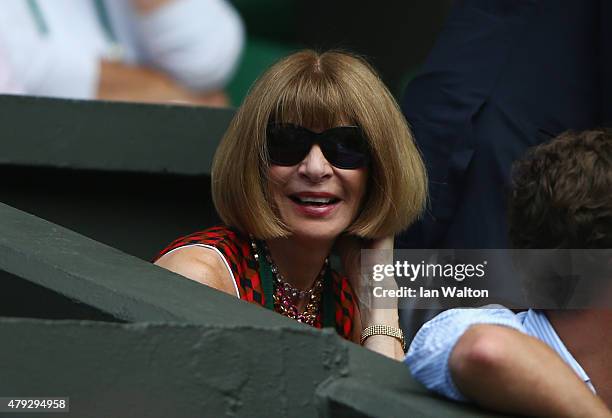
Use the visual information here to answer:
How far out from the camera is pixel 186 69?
16.3ft

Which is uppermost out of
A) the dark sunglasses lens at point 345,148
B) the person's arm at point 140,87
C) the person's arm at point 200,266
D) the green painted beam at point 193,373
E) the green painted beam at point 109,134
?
the person's arm at point 140,87

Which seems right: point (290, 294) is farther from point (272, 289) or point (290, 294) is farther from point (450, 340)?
point (450, 340)

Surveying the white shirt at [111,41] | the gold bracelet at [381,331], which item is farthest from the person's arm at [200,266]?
the white shirt at [111,41]

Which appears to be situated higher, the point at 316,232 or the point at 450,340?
the point at 316,232

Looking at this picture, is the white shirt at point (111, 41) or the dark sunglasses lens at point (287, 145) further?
the white shirt at point (111, 41)

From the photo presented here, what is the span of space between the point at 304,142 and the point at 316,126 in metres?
0.05

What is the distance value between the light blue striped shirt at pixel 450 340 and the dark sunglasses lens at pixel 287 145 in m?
0.92

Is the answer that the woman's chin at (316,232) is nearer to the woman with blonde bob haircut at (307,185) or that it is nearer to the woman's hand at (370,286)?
the woman with blonde bob haircut at (307,185)

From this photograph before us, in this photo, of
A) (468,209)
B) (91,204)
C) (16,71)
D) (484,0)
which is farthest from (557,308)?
(16,71)

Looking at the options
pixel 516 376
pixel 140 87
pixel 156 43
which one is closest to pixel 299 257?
pixel 516 376

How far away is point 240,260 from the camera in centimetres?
316

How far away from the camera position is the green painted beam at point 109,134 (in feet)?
12.1

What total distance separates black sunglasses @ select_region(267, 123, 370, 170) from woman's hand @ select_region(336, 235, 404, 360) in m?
0.33

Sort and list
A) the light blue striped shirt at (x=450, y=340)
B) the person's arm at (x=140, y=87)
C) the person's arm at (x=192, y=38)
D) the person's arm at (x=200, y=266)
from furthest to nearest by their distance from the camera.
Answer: the person's arm at (x=192, y=38)
the person's arm at (x=140, y=87)
the person's arm at (x=200, y=266)
the light blue striped shirt at (x=450, y=340)
